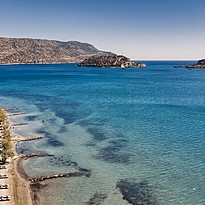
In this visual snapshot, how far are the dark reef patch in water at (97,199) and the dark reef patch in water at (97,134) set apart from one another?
21.8m

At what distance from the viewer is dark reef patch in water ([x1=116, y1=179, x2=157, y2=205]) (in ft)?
107

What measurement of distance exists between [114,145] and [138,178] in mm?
13977

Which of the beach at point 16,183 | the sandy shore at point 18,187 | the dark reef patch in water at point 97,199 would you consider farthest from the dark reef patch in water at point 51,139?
the dark reef patch in water at point 97,199

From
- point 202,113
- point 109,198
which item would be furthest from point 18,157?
point 202,113

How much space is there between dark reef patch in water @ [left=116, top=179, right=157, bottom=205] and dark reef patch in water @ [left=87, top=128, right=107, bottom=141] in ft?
61.7

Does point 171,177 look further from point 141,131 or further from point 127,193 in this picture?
point 141,131

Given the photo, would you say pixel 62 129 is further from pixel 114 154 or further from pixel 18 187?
pixel 18 187

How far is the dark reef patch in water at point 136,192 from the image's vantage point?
32500 mm

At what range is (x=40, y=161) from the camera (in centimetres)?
4506

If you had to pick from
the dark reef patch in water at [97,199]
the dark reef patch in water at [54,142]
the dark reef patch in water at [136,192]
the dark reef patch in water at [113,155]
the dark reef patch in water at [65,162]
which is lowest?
the dark reef patch in water at [97,199]

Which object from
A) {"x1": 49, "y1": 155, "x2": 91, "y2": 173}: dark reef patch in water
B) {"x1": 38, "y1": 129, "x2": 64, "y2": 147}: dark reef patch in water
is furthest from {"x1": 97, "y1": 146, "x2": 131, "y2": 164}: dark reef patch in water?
{"x1": 38, "y1": 129, "x2": 64, "y2": 147}: dark reef patch in water

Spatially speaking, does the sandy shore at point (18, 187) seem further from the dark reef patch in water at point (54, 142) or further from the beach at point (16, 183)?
the dark reef patch in water at point (54, 142)

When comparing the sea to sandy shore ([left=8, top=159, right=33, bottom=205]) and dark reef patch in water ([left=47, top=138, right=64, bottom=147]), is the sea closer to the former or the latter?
dark reef patch in water ([left=47, top=138, right=64, bottom=147])

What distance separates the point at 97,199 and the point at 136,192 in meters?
4.68
